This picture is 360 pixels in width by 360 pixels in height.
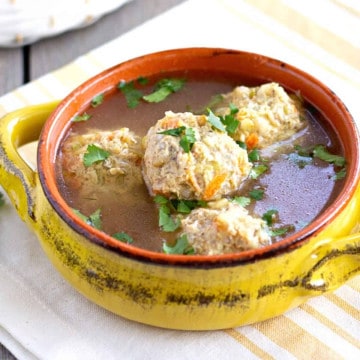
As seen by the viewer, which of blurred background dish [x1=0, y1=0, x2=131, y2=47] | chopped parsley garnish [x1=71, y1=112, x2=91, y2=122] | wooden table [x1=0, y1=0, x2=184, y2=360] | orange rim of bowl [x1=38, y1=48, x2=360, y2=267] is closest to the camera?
orange rim of bowl [x1=38, y1=48, x2=360, y2=267]

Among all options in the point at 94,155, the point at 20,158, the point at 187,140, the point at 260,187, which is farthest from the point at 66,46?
the point at 260,187

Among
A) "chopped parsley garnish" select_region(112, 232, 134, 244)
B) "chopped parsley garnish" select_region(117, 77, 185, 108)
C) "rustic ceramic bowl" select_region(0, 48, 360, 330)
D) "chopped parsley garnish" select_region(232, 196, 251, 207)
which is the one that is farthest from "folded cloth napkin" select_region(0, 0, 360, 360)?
"chopped parsley garnish" select_region(117, 77, 185, 108)

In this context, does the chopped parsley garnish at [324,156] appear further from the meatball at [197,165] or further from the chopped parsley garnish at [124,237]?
the chopped parsley garnish at [124,237]

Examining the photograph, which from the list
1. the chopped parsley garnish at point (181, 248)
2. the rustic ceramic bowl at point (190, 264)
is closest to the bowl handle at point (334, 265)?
the rustic ceramic bowl at point (190, 264)

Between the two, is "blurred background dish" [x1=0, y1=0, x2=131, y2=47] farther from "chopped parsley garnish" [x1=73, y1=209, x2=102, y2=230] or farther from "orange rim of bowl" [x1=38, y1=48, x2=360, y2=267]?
"chopped parsley garnish" [x1=73, y1=209, x2=102, y2=230]

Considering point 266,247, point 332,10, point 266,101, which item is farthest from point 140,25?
point 266,247

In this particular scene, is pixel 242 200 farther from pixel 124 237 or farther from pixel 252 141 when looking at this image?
pixel 124 237
